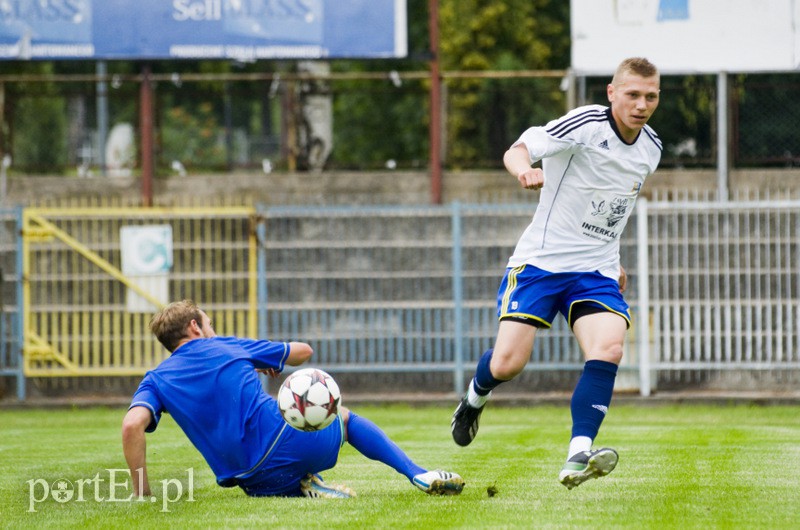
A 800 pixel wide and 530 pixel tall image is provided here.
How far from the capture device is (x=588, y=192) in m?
7.02

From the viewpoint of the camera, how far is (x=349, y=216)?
1570 cm

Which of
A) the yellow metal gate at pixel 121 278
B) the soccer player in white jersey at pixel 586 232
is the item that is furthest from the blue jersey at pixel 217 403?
the yellow metal gate at pixel 121 278

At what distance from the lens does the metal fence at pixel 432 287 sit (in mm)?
15180

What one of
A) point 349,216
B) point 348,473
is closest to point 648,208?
point 349,216

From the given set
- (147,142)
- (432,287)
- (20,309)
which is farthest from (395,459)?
(147,142)

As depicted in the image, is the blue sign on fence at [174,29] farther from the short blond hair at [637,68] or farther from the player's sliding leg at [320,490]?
the player's sliding leg at [320,490]

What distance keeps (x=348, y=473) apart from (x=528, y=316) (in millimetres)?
1689

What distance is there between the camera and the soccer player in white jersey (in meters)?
6.80

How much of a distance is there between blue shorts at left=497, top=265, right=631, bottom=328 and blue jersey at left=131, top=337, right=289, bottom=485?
1.38 m

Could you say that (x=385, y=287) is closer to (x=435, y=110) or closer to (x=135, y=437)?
(x=435, y=110)

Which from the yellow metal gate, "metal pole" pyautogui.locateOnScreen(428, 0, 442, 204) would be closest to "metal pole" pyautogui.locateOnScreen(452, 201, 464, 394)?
"metal pole" pyautogui.locateOnScreen(428, 0, 442, 204)

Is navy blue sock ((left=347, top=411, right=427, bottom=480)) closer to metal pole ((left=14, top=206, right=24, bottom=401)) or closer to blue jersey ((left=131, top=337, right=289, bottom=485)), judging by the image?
blue jersey ((left=131, top=337, right=289, bottom=485))

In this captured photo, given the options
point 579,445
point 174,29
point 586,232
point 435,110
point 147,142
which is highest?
point 174,29

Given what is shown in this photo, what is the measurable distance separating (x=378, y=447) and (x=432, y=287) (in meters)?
9.04
